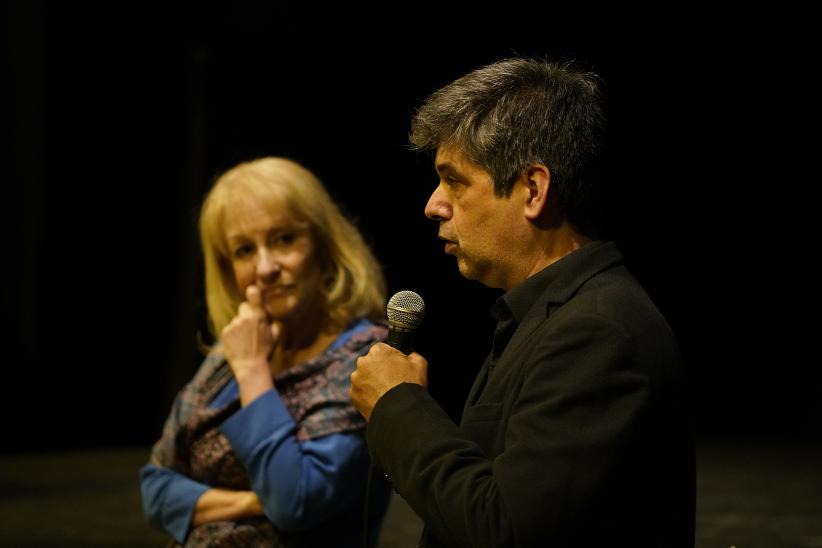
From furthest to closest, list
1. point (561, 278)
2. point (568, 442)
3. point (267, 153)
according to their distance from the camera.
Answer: point (267, 153)
point (561, 278)
point (568, 442)

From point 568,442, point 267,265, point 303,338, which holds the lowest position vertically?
point 303,338

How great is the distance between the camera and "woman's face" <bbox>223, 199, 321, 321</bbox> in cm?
234

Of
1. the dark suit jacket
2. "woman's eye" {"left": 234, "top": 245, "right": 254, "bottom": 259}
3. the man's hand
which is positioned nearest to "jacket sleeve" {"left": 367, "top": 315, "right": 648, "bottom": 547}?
the dark suit jacket

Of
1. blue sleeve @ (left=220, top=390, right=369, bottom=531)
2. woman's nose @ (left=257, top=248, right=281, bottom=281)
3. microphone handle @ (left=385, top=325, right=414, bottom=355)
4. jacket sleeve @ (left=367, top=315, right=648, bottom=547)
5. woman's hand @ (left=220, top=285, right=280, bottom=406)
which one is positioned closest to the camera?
jacket sleeve @ (left=367, top=315, right=648, bottom=547)

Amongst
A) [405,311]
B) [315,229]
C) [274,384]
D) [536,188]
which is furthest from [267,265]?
[536,188]

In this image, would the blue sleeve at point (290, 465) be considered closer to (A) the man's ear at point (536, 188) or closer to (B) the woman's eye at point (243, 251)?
(B) the woman's eye at point (243, 251)

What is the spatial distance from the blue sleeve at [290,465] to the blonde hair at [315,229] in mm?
344

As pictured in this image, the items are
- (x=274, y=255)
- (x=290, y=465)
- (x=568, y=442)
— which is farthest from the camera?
(x=274, y=255)

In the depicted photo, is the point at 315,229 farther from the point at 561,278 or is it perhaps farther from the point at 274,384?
the point at 561,278

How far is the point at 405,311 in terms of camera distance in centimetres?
156

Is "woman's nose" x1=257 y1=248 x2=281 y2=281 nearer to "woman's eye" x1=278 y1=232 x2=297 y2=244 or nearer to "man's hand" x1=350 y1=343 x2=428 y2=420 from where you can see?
"woman's eye" x1=278 y1=232 x2=297 y2=244

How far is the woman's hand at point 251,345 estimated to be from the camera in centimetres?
219

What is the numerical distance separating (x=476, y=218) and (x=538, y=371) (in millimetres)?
260

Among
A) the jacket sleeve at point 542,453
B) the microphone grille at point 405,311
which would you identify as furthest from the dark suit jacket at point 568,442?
the microphone grille at point 405,311
